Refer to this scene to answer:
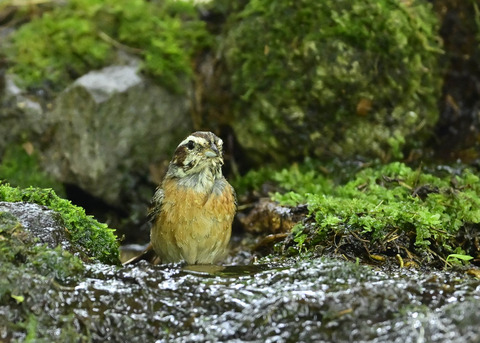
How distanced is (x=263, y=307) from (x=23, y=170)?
5.58 metres

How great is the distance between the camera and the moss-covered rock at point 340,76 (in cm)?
752

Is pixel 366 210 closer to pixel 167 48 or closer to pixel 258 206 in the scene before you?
pixel 258 206

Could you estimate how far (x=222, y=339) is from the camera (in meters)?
3.67

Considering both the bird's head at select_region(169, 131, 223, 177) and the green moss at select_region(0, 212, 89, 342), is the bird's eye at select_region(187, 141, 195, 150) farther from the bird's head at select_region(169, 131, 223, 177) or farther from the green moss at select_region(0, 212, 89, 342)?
the green moss at select_region(0, 212, 89, 342)

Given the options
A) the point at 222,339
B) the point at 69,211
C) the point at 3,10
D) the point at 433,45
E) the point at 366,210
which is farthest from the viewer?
the point at 3,10

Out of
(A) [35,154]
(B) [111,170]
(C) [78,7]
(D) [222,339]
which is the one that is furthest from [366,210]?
(C) [78,7]

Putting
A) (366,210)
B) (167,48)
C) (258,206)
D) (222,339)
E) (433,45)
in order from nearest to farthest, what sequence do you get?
(222,339), (366,210), (258,206), (433,45), (167,48)

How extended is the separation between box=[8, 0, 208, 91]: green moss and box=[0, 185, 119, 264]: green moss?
11.7ft

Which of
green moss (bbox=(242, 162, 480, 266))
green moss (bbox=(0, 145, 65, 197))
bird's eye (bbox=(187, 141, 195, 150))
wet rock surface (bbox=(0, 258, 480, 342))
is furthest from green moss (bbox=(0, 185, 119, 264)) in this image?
green moss (bbox=(0, 145, 65, 197))

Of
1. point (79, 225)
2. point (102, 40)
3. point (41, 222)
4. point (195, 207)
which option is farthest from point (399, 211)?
point (102, 40)

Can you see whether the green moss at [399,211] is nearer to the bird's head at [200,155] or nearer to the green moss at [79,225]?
the bird's head at [200,155]

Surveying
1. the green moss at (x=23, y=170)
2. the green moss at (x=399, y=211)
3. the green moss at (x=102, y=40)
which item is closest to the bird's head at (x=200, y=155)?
the green moss at (x=399, y=211)

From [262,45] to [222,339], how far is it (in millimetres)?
4995

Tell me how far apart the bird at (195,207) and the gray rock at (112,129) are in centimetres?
249
